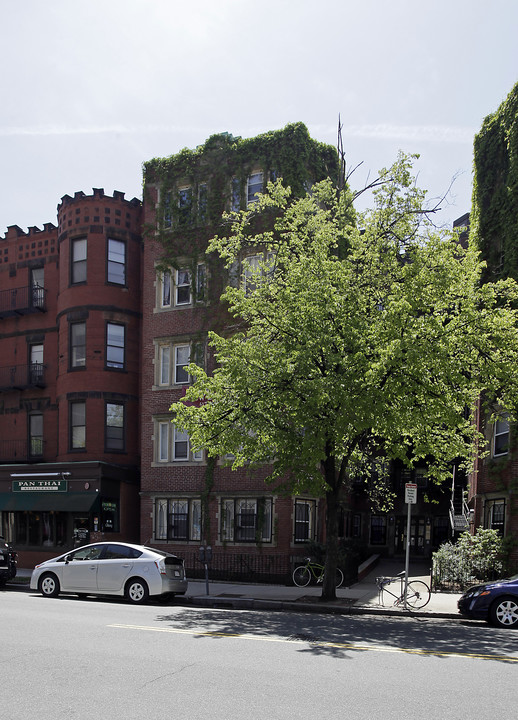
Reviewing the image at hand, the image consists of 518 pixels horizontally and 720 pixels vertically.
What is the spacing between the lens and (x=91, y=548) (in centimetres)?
1795

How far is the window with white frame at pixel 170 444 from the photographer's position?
85.2ft

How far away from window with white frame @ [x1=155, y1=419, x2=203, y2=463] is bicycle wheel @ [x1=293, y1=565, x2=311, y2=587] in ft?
19.5

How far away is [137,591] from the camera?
1697 centimetres

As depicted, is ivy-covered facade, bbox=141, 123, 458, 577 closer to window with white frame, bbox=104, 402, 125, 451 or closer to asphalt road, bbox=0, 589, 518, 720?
window with white frame, bbox=104, 402, 125, 451

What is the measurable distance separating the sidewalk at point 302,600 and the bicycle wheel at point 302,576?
0.25 m

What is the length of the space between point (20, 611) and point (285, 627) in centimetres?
552

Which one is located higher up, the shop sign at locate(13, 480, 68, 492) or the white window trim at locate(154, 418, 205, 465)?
the white window trim at locate(154, 418, 205, 465)

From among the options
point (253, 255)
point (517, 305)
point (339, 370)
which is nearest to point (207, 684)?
point (339, 370)

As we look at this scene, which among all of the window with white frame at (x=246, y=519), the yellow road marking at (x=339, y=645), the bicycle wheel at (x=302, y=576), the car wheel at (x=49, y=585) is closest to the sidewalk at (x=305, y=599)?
the bicycle wheel at (x=302, y=576)

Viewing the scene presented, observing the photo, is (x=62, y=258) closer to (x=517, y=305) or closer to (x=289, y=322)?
(x=289, y=322)

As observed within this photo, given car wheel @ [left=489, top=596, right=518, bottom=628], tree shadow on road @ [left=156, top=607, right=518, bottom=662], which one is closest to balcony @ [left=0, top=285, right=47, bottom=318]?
tree shadow on road @ [left=156, top=607, right=518, bottom=662]

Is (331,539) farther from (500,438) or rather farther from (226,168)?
(226,168)

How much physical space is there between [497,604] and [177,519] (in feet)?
46.2

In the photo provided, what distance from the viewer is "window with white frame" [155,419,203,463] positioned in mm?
25969
